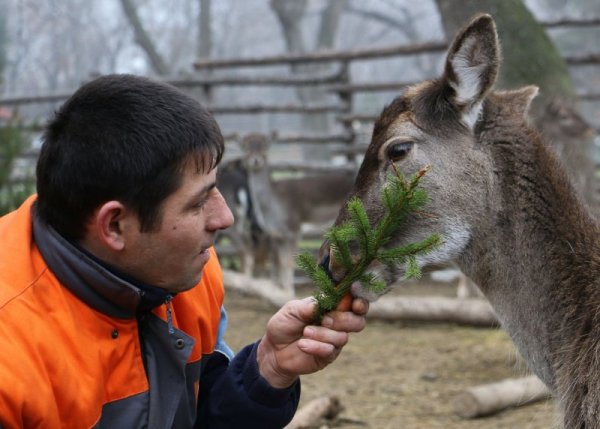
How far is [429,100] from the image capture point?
3357 millimetres

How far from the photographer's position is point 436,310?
305 inches

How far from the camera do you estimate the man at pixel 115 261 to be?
234 centimetres

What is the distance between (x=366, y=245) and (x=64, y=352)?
37.5 inches

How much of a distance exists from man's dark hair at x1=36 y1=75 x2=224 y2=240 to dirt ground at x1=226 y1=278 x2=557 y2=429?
182 centimetres

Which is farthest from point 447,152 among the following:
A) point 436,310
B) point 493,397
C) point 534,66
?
point 534,66

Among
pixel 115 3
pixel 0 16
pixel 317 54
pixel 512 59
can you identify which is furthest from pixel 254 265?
pixel 115 3

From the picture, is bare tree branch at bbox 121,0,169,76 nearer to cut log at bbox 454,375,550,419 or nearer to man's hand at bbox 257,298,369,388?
cut log at bbox 454,375,550,419

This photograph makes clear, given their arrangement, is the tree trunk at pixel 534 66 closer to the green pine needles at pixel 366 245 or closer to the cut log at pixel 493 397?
the cut log at pixel 493 397

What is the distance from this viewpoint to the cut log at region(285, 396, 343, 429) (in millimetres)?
4654

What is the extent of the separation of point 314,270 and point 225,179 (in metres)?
9.90

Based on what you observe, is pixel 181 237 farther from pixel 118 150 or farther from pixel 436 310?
pixel 436 310

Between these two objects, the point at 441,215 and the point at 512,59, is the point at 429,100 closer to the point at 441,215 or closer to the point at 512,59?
the point at 441,215

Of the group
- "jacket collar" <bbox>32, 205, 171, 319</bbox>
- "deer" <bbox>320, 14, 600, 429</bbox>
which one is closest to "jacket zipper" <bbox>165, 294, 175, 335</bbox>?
"jacket collar" <bbox>32, 205, 171, 319</bbox>

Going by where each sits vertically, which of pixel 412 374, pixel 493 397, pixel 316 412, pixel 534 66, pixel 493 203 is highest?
pixel 493 203
